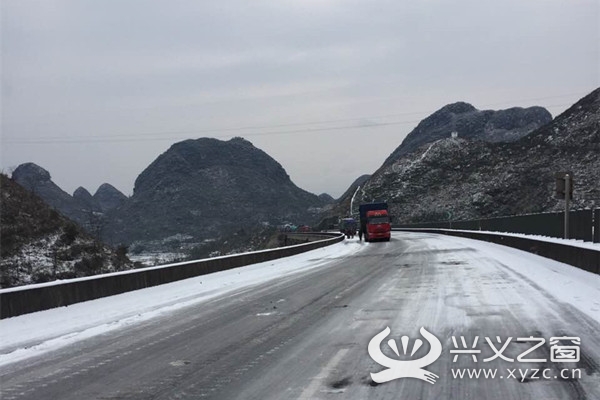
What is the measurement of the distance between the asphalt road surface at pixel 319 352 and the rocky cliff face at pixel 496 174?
8022cm

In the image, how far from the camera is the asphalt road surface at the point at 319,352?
239 inches

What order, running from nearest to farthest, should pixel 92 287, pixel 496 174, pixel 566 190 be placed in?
pixel 92 287
pixel 566 190
pixel 496 174

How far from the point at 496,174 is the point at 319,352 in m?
127

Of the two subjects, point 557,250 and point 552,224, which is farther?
point 552,224

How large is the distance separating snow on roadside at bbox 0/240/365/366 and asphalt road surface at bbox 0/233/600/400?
0.48m

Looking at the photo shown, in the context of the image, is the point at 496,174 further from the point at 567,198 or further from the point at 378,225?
the point at 567,198

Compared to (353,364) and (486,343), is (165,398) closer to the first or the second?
(353,364)

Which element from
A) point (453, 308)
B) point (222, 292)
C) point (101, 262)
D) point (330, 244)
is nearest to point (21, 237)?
point (101, 262)

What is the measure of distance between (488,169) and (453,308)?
423 ft

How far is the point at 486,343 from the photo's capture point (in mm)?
7832

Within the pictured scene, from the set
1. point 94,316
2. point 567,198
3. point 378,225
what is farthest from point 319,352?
point 378,225

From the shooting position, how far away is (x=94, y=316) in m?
11.6

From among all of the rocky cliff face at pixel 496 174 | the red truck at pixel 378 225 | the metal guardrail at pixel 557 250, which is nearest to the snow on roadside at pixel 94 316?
the metal guardrail at pixel 557 250

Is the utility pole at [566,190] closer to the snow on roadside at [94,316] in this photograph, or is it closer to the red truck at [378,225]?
the snow on roadside at [94,316]
